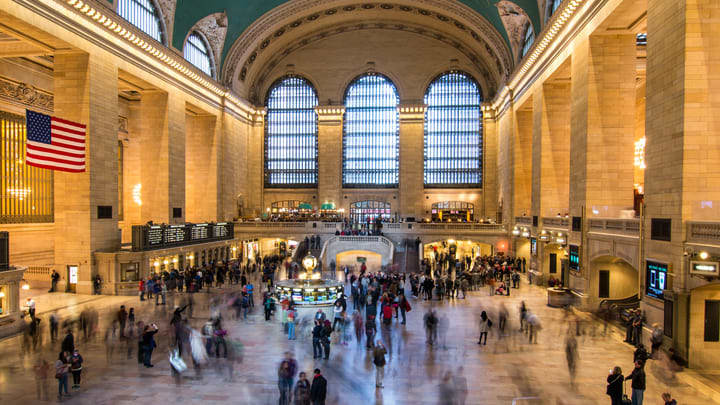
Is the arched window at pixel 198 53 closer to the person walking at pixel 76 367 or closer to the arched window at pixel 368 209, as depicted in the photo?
the arched window at pixel 368 209

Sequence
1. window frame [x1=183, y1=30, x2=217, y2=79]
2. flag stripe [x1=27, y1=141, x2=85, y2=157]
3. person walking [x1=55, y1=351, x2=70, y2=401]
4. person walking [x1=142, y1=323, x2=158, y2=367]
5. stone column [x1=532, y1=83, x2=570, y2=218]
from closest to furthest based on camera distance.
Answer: person walking [x1=55, y1=351, x2=70, y2=401], person walking [x1=142, y1=323, x2=158, y2=367], flag stripe [x1=27, y1=141, x2=85, y2=157], stone column [x1=532, y1=83, x2=570, y2=218], window frame [x1=183, y1=30, x2=217, y2=79]

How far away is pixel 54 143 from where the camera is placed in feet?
55.6

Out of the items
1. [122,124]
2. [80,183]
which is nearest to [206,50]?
[122,124]

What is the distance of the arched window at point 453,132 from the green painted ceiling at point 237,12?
9.54 m

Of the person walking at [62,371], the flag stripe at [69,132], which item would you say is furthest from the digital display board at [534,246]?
the flag stripe at [69,132]

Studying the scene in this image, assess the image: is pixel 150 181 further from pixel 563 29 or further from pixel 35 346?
pixel 563 29

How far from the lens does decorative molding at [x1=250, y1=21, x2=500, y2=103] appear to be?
3959 centimetres

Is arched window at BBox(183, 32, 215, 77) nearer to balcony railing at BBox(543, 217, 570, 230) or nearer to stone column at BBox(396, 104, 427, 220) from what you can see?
stone column at BBox(396, 104, 427, 220)

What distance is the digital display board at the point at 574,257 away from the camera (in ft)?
60.0

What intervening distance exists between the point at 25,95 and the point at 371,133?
86.5 feet

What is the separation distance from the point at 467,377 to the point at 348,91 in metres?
35.1

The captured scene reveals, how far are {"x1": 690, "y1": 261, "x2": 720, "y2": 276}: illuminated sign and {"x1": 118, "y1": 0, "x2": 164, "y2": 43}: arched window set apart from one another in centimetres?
2442

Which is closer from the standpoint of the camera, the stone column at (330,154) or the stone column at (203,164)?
the stone column at (203,164)

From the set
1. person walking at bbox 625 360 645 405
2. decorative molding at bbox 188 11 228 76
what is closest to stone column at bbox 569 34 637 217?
person walking at bbox 625 360 645 405
